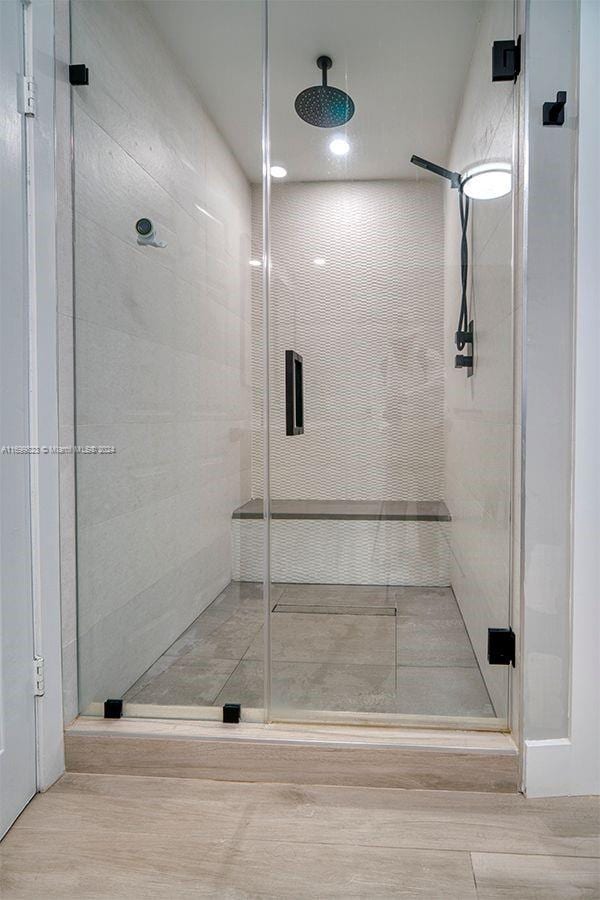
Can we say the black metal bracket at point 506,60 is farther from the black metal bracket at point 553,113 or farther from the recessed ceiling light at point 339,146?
the recessed ceiling light at point 339,146

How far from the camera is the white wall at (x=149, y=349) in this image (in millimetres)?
1715

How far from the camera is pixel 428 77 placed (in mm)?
1648

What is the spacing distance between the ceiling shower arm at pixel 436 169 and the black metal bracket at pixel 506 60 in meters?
0.25

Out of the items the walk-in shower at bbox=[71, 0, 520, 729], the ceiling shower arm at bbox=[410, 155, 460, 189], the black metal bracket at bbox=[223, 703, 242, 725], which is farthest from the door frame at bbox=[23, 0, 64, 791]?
the ceiling shower arm at bbox=[410, 155, 460, 189]

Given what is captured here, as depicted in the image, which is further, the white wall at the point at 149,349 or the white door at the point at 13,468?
the white wall at the point at 149,349

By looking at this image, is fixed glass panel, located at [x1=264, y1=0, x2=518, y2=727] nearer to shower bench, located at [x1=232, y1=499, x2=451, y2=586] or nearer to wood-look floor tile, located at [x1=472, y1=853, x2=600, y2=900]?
shower bench, located at [x1=232, y1=499, x2=451, y2=586]

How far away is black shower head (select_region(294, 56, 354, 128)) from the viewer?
64.2 inches

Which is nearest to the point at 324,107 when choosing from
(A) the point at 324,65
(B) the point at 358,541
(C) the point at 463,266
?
(A) the point at 324,65

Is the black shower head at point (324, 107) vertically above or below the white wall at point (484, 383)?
above

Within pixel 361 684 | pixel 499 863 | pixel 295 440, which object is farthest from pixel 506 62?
A: pixel 499 863

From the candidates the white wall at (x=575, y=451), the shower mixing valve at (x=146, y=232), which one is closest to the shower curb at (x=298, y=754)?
the white wall at (x=575, y=451)

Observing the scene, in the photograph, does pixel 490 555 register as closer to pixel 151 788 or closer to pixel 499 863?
pixel 499 863

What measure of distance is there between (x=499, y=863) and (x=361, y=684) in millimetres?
541

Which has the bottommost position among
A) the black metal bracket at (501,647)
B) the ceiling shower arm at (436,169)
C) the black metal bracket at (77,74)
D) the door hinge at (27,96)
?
the black metal bracket at (501,647)
